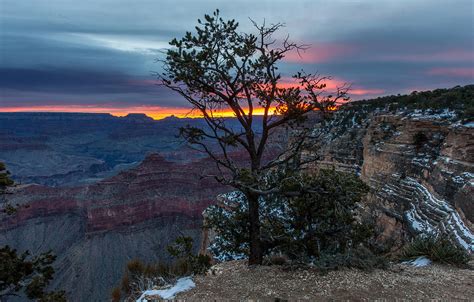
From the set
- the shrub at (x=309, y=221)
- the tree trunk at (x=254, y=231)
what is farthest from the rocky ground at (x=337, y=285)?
the shrub at (x=309, y=221)

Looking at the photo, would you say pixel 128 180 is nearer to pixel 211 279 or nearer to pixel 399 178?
pixel 399 178

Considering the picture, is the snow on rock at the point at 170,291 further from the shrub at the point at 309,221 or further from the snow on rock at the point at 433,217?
the snow on rock at the point at 433,217

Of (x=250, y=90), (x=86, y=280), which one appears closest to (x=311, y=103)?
(x=250, y=90)

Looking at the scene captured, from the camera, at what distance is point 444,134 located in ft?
64.0

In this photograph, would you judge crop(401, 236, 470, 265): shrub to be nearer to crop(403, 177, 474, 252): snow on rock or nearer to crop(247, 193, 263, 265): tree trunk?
Answer: crop(403, 177, 474, 252): snow on rock

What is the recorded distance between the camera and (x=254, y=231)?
930 cm

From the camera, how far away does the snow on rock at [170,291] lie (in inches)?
298

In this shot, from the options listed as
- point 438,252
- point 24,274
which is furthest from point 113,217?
point 438,252

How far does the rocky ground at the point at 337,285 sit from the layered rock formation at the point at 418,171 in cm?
320

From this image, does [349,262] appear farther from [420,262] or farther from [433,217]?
[433,217]

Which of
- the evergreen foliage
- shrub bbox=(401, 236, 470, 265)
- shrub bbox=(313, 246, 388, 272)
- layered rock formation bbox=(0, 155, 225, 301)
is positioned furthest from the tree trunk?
layered rock formation bbox=(0, 155, 225, 301)

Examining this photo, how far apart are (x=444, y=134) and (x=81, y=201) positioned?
76366 mm

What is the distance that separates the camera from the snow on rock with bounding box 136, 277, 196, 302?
7.57 meters

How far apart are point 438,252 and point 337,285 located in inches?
155
